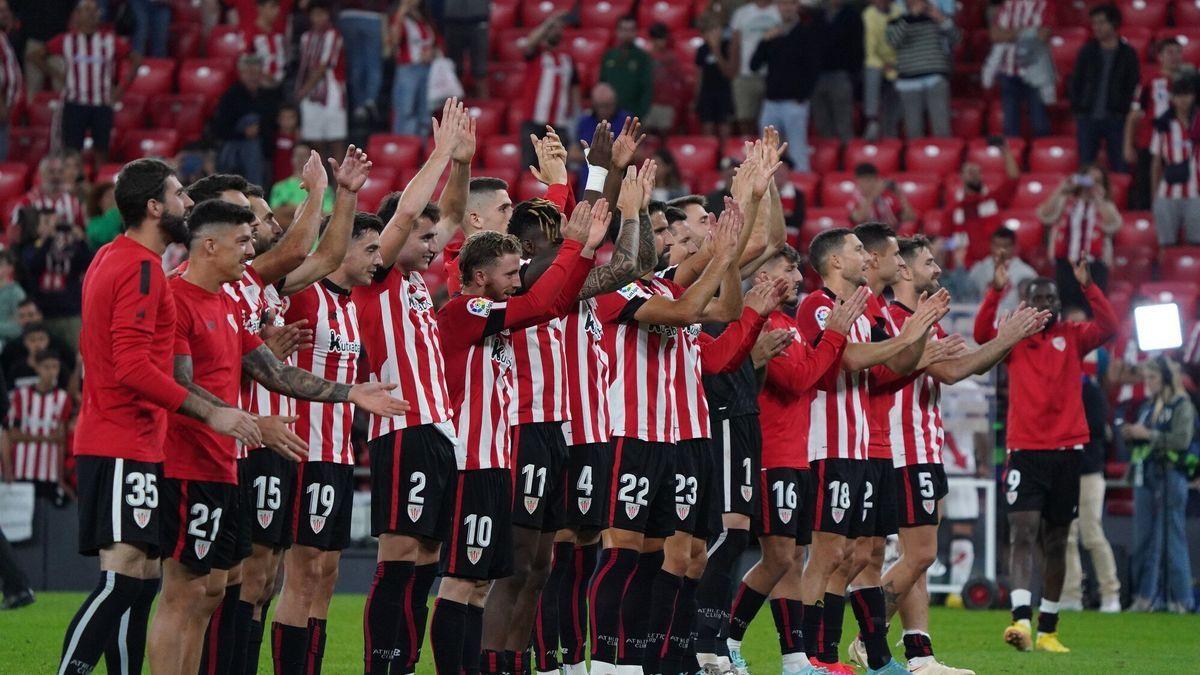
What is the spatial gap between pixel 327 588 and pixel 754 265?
346 cm

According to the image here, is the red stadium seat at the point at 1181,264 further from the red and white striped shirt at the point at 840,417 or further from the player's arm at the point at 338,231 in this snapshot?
the player's arm at the point at 338,231

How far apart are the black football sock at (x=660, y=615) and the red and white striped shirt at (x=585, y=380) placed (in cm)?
79

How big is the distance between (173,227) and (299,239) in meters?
0.68

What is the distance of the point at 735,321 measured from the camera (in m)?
9.45

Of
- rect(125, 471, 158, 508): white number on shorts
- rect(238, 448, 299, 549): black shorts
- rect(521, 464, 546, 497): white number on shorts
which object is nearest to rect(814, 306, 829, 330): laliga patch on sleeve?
rect(521, 464, 546, 497): white number on shorts

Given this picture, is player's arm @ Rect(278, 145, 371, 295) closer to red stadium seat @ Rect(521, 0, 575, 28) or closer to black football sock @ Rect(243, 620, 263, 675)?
black football sock @ Rect(243, 620, 263, 675)

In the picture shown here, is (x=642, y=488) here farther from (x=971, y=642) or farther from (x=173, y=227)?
(x=971, y=642)

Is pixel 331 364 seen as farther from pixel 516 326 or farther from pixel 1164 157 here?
pixel 1164 157

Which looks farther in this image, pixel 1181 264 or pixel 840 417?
pixel 1181 264

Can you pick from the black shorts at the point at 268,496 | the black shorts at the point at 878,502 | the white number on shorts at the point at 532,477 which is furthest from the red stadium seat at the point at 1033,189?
the black shorts at the point at 268,496

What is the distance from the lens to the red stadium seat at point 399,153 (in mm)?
21109

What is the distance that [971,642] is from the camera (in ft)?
42.5

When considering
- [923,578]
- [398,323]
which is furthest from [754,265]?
[398,323]

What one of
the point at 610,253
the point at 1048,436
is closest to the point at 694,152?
the point at 610,253
